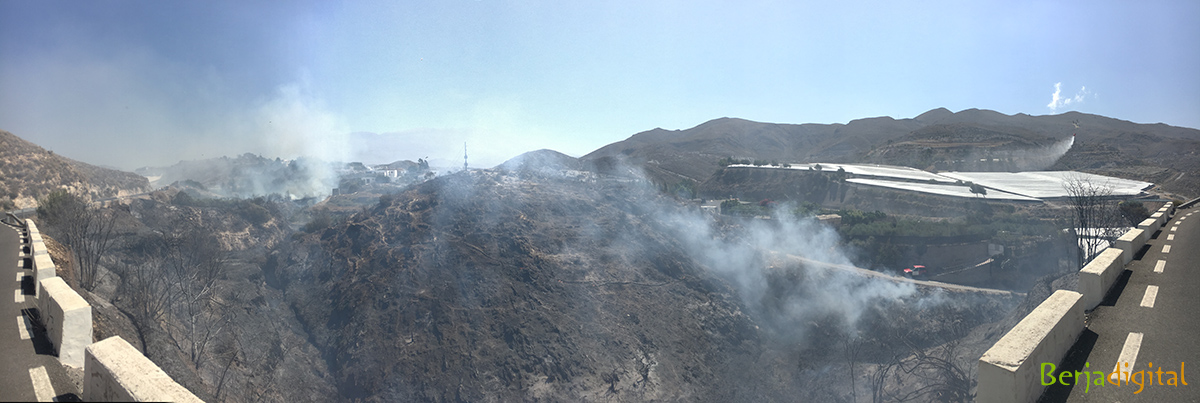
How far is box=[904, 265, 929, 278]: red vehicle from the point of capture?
110 feet

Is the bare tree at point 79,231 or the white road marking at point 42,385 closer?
the white road marking at point 42,385

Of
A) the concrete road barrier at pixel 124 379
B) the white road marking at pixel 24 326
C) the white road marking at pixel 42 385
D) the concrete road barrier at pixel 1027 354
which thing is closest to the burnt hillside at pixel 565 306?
the white road marking at pixel 24 326

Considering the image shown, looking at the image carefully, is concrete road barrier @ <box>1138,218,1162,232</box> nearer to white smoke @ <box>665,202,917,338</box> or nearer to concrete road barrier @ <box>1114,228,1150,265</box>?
concrete road barrier @ <box>1114,228,1150,265</box>

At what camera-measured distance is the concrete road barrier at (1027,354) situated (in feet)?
13.6

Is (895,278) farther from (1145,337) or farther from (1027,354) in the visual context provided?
(1027,354)

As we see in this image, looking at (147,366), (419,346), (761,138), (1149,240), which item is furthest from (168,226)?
(761,138)

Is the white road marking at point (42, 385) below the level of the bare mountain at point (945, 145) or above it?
below

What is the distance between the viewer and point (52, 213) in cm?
2345

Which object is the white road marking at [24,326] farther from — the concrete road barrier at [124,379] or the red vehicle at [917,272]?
the red vehicle at [917,272]

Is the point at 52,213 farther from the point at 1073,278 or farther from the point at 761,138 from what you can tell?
the point at 761,138

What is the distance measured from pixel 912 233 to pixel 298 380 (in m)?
41.9

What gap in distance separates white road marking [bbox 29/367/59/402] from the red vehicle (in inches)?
1576

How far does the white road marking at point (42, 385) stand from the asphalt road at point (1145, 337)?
1065 centimetres

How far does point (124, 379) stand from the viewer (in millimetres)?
4188
